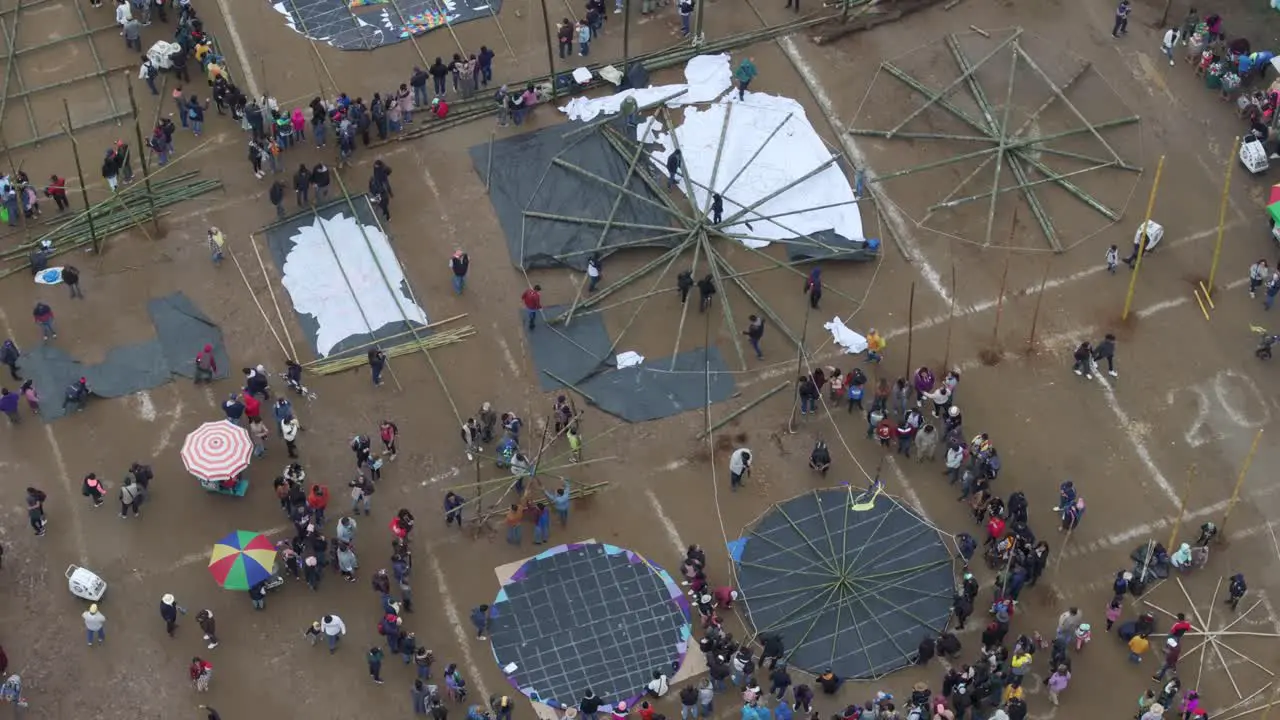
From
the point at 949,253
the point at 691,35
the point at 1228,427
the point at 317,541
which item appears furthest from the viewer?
the point at 691,35

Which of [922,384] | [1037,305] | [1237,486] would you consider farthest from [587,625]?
[1237,486]

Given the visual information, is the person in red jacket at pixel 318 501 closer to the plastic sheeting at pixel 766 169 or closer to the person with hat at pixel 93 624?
the person with hat at pixel 93 624

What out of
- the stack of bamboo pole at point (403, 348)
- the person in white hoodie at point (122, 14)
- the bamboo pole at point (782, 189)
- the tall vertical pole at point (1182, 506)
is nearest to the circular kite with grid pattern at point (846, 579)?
the tall vertical pole at point (1182, 506)

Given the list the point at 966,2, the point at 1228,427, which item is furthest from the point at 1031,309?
the point at 966,2

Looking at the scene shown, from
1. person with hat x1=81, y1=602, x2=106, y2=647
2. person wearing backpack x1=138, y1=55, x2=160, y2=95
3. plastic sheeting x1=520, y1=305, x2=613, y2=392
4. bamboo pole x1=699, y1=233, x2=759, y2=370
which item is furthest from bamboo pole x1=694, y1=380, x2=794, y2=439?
person wearing backpack x1=138, y1=55, x2=160, y2=95

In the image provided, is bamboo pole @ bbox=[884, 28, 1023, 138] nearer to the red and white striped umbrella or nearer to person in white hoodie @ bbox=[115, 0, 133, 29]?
the red and white striped umbrella

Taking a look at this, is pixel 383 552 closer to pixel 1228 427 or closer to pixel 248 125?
pixel 248 125
